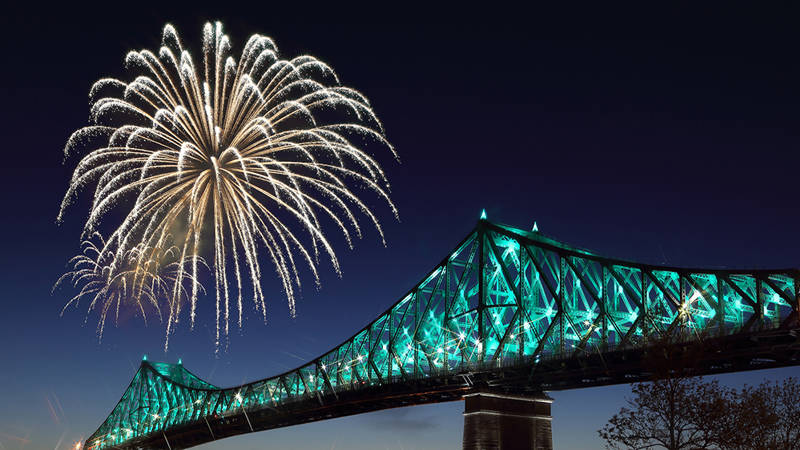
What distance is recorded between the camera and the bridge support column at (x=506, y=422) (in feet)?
203

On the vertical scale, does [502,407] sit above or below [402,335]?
below

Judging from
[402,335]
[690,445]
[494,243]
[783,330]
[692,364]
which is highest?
[494,243]

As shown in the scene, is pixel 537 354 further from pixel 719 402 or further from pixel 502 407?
pixel 719 402

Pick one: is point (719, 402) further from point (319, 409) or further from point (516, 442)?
point (319, 409)

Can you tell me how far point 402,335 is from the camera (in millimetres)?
85000

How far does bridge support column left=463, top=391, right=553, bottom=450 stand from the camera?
61938 millimetres

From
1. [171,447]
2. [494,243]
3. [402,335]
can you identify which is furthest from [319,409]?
[171,447]

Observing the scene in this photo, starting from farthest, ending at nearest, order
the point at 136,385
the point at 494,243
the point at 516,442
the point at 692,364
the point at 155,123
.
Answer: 1. the point at 136,385
2. the point at 494,243
3. the point at 516,442
4. the point at 155,123
5. the point at 692,364

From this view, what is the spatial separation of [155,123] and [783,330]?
117ft

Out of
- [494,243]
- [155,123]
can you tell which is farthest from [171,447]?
[155,123]

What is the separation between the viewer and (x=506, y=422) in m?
63.9

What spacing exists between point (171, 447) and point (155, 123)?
93.6 meters

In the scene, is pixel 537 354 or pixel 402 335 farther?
pixel 402 335

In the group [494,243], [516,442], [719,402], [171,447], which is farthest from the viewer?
[171,447]
